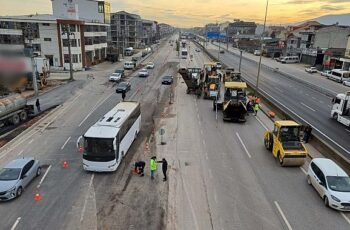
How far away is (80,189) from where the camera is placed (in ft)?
56.7

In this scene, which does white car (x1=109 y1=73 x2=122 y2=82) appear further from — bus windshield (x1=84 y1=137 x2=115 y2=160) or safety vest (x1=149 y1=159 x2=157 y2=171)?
safety vest (x1=149 y1=159 x2=157 y2=171)

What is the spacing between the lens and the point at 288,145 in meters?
20.6

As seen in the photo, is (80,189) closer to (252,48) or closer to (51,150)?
(51,150)

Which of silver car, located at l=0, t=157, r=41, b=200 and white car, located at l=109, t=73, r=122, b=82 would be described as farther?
white car, located at l=109, t=73, r=122, b=82

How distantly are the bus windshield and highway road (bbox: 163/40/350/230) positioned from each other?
422cm

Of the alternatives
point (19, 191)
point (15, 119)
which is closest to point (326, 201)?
point (19, 191)

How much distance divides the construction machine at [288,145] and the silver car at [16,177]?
52.1ft

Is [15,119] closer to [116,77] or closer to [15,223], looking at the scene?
[15,223]

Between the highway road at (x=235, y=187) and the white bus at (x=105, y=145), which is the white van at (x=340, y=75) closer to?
the highway road at (x=235, y=187)

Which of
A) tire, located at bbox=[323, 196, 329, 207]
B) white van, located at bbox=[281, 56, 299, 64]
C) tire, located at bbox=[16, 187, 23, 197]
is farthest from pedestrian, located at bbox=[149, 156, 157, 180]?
white van, located at bbox=[281, 56, 299, 64]

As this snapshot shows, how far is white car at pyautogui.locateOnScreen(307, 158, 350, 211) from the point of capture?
15.3 metres

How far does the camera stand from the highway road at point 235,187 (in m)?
14.6

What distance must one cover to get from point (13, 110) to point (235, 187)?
881 inches

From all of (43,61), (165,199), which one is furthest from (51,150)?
(43,61)
